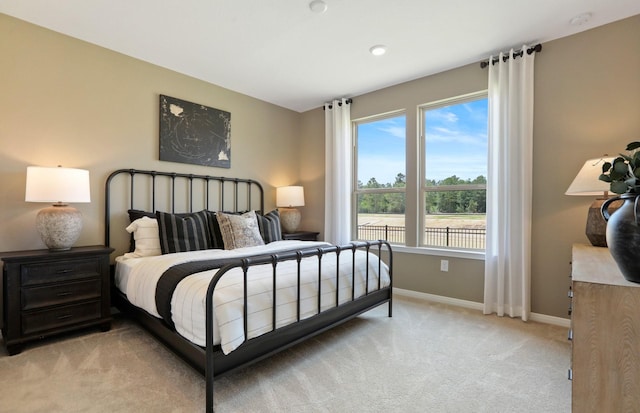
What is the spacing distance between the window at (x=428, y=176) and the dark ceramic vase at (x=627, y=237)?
2.41 meters

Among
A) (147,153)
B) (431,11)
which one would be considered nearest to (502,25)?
(431,11)

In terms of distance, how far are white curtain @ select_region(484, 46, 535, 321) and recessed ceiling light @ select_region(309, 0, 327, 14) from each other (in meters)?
1.87

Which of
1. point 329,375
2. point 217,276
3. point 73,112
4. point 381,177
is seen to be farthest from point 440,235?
point 73,112

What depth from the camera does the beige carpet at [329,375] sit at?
1695mm

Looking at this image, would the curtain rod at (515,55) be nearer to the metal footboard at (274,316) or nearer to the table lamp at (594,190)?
the table lamp at (594,190)

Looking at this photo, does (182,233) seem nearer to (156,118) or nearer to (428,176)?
(156,118)

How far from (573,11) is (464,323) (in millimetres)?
2756

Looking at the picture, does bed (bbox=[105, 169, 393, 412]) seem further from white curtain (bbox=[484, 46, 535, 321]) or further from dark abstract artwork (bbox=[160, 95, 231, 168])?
white curtain (bbox=[484, 46, 535, 321])

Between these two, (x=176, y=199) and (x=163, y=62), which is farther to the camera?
(x=176, y=199)

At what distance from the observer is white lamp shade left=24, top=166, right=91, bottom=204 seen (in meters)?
2.36

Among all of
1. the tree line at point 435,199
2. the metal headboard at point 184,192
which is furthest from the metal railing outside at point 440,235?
the metal headboard at point 184,192

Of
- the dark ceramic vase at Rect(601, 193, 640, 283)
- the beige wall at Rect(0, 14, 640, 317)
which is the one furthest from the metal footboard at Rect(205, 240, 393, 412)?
the dark ceramic vase at Rect(601, 193, 640, 283)

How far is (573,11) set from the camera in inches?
95.3

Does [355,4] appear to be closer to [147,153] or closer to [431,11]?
[431,11]
